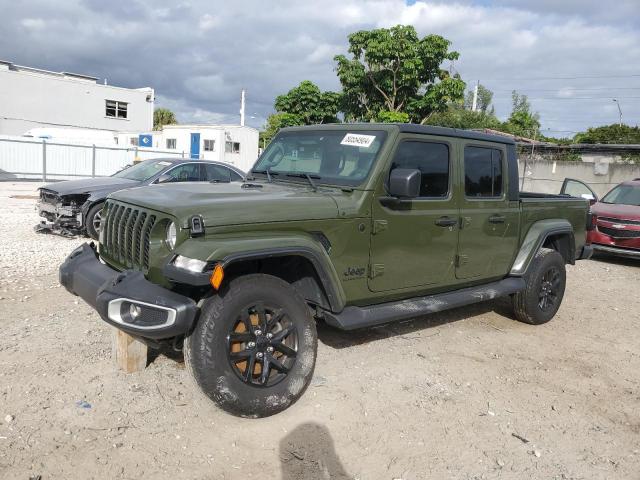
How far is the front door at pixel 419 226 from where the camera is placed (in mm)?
3977

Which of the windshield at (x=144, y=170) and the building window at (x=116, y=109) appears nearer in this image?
the windshield at (x=144, y=170)

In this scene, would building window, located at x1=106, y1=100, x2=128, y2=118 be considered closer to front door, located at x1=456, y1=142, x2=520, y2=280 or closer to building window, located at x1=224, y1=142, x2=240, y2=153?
building window, located at x1=224, y1=142, x2=240, y2=153

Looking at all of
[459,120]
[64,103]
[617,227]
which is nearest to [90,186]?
[617,227]

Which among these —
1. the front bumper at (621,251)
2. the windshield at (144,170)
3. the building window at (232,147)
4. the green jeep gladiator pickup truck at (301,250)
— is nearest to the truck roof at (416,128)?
the green jeep gladiator pickup truck at (301,250)

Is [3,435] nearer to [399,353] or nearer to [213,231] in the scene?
[213,231]

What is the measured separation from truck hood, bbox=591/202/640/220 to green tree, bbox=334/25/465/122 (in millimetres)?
11148

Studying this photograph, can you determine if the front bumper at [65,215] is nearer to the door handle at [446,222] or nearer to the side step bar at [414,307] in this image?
the side step bar at [414,307]

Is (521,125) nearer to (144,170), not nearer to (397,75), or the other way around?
(397,75)

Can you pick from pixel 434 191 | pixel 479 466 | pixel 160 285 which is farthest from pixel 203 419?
pixel 434 191

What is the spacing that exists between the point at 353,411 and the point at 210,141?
27.0m

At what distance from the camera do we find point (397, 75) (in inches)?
829

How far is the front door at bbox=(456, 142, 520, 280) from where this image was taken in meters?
4.67

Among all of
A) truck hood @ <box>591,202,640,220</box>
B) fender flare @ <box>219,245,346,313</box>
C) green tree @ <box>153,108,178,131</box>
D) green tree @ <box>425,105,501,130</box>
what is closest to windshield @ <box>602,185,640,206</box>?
truck hood @ <box>591,202,640,220</box>

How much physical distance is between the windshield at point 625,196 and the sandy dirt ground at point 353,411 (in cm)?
633
